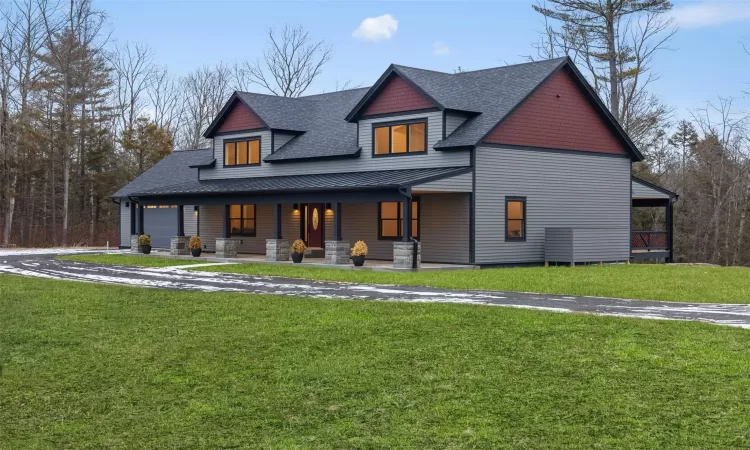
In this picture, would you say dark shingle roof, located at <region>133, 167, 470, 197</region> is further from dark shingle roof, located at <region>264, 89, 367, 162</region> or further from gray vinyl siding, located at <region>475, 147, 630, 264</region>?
gray vinyl siding, located at <region>475, 147, 630, 264</region>

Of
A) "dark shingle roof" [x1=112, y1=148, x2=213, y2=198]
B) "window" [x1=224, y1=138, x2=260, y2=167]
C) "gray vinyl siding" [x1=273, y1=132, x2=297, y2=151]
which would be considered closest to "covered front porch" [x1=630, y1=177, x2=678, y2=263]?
"gray vinyl siding" [x1=273, y1=132, x2=297, y2=151]

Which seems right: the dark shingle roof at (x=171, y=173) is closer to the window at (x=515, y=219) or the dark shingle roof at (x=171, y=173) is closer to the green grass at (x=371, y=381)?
the window at (x=515, y=219)

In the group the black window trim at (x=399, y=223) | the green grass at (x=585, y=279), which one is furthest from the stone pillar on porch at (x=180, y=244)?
the black window trim at (x=399, y=223)

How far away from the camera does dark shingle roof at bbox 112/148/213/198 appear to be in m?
42.4

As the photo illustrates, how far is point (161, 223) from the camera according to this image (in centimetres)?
4241

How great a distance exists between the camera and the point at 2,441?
7.33 meters

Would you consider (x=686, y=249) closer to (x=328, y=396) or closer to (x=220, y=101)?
(x=220, y=101)

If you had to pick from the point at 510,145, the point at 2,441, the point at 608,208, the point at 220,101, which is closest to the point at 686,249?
the point at 608,208

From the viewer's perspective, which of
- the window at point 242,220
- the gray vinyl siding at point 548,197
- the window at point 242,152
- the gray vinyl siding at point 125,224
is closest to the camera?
the gray vinyl siding at point 548,197

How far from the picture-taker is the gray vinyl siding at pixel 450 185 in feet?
85.3

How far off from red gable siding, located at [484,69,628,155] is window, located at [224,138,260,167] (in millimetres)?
11864

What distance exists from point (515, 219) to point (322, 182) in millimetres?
6727

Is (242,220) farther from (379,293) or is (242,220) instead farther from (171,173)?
(379,293)

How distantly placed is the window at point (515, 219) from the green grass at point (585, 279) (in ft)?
8.29
